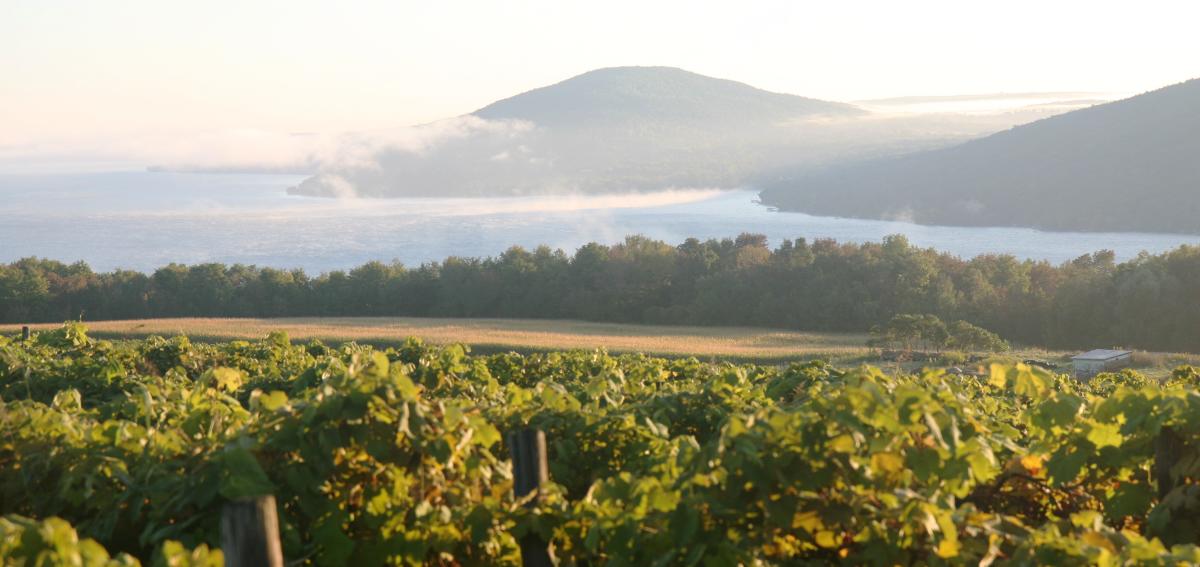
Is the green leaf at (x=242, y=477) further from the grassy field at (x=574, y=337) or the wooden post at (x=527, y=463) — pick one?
the grassy field at (x=574, y=337)

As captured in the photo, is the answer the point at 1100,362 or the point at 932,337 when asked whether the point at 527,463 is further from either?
the point at 932,337

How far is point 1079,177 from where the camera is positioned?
157875mm

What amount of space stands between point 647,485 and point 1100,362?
39613mm

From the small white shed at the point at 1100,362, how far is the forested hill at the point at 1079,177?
362ft

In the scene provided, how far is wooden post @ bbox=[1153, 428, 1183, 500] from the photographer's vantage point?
4234mm

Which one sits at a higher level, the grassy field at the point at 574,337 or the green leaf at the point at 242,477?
the green leaf at the point at 242,477

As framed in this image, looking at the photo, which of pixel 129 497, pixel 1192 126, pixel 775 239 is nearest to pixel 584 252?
pixel 129 497

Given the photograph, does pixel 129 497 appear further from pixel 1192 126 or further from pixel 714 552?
pixel 1192 126

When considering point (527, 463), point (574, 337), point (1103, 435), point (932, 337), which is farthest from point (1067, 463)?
point (574, 337)

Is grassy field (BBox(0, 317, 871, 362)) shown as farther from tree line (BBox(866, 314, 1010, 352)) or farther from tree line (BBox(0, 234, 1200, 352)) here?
tree line (BBox(0, 234, 1200, 352))

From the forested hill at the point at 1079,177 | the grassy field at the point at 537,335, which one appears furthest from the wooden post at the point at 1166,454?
the forested hill at the point at 1079,177

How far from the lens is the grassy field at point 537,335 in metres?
44.2

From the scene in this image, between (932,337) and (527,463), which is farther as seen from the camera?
(932,337)

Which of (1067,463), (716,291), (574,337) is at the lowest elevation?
(574,337)
